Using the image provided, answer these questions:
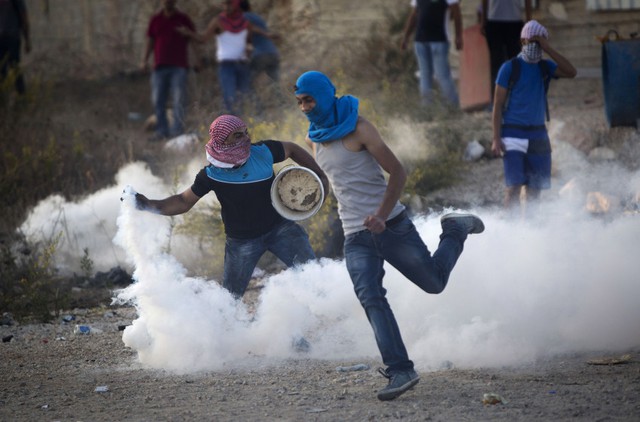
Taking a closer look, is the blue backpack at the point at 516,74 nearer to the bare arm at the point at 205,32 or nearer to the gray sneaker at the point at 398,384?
the gray sneaker at the point at 398,384

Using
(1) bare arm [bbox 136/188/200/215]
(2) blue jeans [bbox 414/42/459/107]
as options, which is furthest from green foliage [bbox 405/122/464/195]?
(1) bare arm [bbox 136/188/200/215]

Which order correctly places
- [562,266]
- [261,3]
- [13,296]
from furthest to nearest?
1. [261,3]
2. [13,296]
3. [562,266]

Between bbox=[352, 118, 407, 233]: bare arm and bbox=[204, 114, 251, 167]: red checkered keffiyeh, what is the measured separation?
1217 millimetres

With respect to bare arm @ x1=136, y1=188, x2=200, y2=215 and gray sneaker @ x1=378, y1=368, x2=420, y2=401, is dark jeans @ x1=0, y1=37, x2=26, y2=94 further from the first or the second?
gray sneaker @ x1=378, y1=368, x2=420, y2=401

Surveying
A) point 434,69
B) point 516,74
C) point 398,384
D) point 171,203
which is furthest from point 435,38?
point 398,384

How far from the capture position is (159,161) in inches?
540

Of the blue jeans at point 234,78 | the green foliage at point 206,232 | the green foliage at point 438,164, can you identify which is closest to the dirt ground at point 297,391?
the green foliage at point 206,232

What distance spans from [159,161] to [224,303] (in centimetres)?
683

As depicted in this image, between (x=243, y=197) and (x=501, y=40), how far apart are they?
20.6ft

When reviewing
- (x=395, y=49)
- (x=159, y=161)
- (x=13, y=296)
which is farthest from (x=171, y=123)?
(x=13, y=296)

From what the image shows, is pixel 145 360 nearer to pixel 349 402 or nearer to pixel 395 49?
pixel 349 402

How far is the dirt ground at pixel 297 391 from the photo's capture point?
→ 546 cm

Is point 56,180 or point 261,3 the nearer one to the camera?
point 56,180

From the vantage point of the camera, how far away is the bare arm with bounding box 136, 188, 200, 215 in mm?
6648
